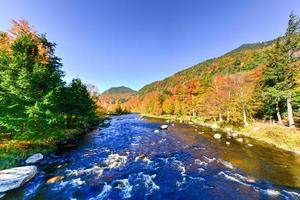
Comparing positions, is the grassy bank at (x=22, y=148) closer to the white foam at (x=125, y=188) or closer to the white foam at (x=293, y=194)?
the white foam at (x=125, y=188)

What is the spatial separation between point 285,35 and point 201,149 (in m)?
20.2

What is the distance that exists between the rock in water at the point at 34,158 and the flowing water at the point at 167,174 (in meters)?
0.54

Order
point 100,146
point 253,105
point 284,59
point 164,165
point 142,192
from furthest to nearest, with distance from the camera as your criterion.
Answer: point 253,105 → point 284,59 → point 100,146 → point 164,165 → point 142,192

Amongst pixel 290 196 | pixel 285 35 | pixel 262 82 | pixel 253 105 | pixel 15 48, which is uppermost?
pixel 285 35

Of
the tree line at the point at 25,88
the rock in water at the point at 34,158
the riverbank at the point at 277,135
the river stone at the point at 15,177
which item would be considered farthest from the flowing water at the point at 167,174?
the tree line at the point at 25,88

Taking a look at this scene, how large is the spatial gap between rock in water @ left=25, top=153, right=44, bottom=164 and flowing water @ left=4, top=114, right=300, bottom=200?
1.79ft

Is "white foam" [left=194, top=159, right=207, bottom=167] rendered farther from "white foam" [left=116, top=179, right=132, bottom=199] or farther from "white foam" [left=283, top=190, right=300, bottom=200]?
"white foam" [left=116, top=179, right=132, bottom=199]

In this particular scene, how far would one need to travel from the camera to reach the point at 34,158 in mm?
14148

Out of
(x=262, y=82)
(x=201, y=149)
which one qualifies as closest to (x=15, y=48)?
(x=201, y=149)

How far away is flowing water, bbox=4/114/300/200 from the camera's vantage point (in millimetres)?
9551

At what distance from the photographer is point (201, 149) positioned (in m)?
18.9

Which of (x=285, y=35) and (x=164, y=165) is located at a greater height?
(x=285, y=35)

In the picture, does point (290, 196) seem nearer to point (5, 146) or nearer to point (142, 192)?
point (142, 192)

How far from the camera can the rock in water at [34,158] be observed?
541 inches
